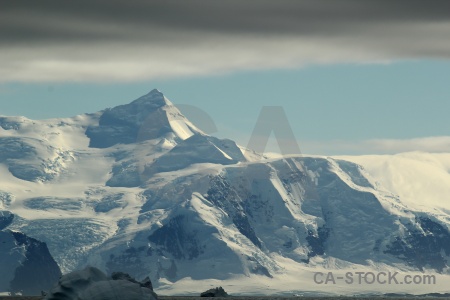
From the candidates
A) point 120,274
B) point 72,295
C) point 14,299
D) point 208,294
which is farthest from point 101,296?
point 208,294

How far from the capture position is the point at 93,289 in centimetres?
11869

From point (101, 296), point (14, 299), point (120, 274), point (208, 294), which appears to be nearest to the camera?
point (101, 296)

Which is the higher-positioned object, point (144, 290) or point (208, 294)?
point (208, 294)

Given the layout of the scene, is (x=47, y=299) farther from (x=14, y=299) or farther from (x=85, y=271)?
(x=14, y=299)

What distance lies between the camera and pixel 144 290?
122 metres

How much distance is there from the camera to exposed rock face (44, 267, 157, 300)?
118 meters

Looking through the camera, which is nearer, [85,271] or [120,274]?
[85,271]

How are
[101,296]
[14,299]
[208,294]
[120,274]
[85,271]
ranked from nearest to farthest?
[101,296] → [85,271] → [120,274] → [14,299] → [208,294]

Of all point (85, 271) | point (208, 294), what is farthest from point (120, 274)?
point (208, 294)

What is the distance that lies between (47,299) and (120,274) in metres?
22.9

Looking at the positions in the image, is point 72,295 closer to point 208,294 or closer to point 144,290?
point 144,290

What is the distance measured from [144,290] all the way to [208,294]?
7397 cm

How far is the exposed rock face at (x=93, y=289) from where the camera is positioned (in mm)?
117750

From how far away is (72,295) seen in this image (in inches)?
4781
